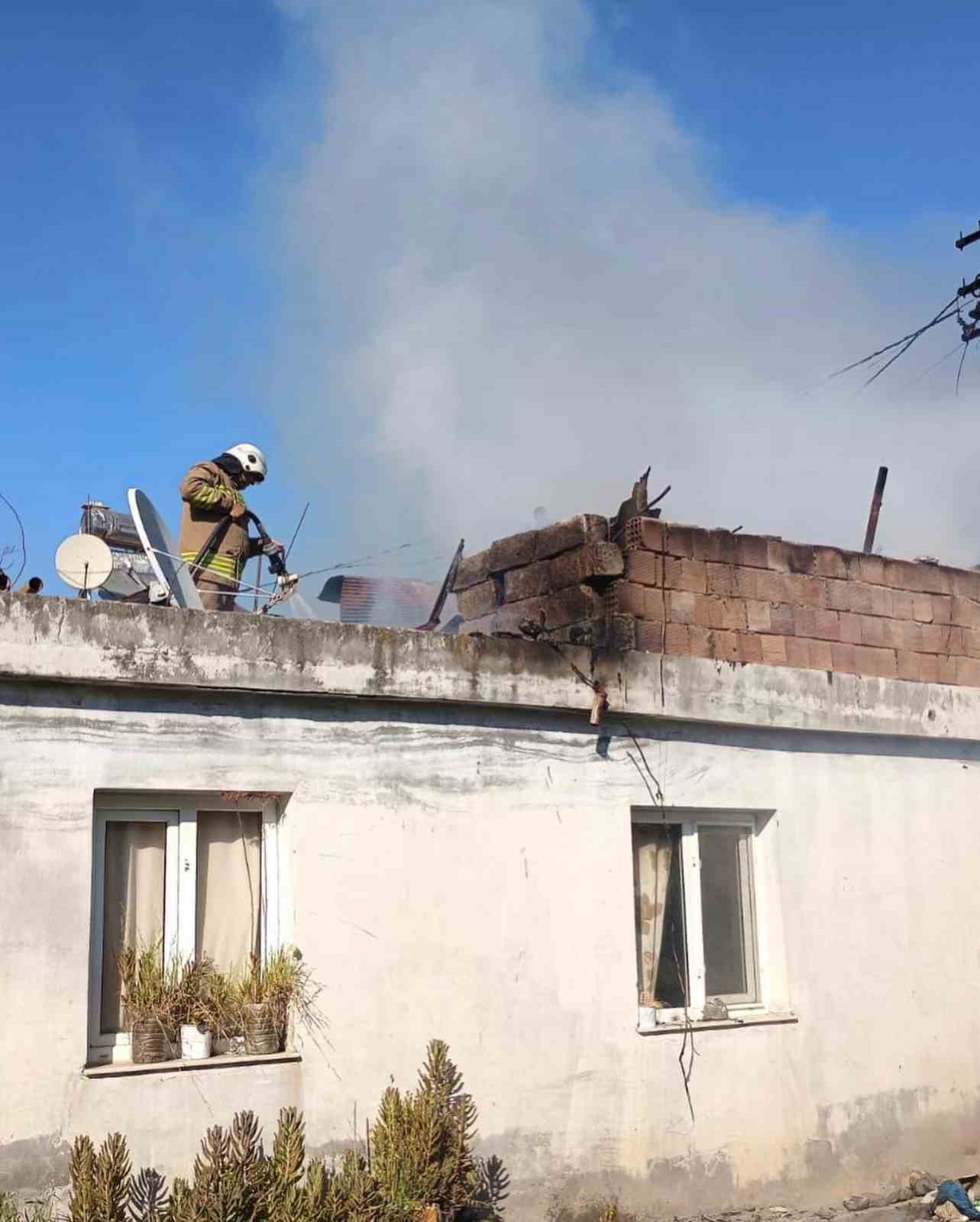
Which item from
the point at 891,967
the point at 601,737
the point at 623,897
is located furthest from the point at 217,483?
the point at 891,967

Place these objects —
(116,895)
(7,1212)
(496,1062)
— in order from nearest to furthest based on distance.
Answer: (7,1212)
(116,895)
(496,1062)

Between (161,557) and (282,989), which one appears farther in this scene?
(161,557)

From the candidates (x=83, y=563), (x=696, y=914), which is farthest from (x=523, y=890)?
(x=83, y=563)

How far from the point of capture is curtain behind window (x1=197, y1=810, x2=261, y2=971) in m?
6.32

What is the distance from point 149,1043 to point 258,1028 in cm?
50

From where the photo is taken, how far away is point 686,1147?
7387 mm

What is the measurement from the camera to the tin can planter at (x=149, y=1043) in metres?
5.91

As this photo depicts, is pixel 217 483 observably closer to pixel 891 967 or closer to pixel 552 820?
pixel 552 820

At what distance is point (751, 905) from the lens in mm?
8180

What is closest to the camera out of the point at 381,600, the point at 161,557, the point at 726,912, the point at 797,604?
the point at 161,557

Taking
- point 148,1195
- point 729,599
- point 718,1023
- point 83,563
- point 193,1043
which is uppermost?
point 729,599

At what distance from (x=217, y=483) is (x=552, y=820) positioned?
9.27ft

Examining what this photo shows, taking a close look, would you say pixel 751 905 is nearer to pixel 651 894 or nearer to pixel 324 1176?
pixel 651 894

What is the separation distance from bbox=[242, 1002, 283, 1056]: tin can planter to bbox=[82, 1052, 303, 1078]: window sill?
0.04 metres
